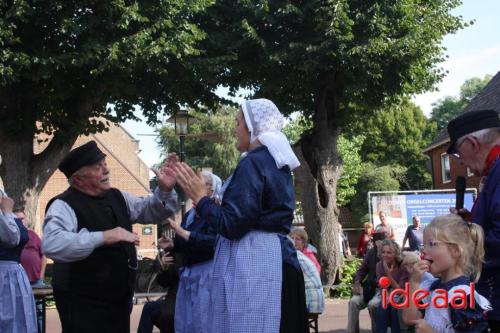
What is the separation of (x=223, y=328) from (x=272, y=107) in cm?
130

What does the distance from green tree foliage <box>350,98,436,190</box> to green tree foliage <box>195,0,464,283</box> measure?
3763 cm

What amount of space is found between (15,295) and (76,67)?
1041cm

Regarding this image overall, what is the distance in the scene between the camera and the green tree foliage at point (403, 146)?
187ft

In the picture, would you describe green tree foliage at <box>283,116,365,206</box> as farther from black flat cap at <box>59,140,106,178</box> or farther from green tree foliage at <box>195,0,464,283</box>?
black flat cap at <box>59,140,106,178</box>

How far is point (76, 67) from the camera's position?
16.3 m

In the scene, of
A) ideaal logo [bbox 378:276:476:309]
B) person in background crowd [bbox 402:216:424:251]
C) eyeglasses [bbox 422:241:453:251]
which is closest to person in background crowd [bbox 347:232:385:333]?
person in background crowd [bbox 402:216:424:251]

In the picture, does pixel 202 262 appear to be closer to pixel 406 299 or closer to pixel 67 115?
pixel 406 299

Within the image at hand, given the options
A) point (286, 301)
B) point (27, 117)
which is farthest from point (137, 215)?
point (27, 117)

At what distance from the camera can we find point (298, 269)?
3.78 metres

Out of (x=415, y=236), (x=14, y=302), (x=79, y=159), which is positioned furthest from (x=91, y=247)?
(x=415, y=236)

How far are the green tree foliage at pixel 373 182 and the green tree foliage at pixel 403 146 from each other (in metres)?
1.30

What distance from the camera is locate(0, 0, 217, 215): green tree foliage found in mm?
15031

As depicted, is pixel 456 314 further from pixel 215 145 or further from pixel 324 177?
pixel 215 145

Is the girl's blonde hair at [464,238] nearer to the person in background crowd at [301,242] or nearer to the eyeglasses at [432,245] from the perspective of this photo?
the eyeglasses at [432,245]
